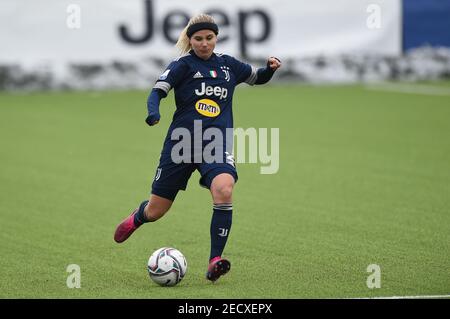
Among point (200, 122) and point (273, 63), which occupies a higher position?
point (273, 63)

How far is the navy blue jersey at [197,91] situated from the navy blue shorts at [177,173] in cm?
14

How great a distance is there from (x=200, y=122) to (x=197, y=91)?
247 millimetres

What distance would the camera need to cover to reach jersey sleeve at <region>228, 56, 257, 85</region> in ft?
26.1

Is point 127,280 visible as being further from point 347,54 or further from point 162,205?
point 347,54

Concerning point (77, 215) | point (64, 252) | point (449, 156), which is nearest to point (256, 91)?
point (449, 156)

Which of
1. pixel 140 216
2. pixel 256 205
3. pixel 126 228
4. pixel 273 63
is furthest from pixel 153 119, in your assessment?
pixel 256 205

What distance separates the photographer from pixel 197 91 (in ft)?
25.1

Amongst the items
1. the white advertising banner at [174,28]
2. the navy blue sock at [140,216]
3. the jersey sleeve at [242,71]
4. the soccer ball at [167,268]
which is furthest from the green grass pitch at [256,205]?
the white advertising banner at [174,28]

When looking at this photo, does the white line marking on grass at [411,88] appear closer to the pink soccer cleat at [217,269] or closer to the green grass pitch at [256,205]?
the green grass pitch at [256,205]

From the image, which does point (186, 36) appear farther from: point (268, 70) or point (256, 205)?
point (256, 205)

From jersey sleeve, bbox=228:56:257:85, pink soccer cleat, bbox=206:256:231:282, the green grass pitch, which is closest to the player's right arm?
jersey sleeve, bbox=228:56:257:85

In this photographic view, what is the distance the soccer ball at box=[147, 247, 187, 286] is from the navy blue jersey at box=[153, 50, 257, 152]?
2.75ft

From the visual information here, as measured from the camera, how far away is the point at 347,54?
2303cm

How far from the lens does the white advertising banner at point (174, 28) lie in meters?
21.5
